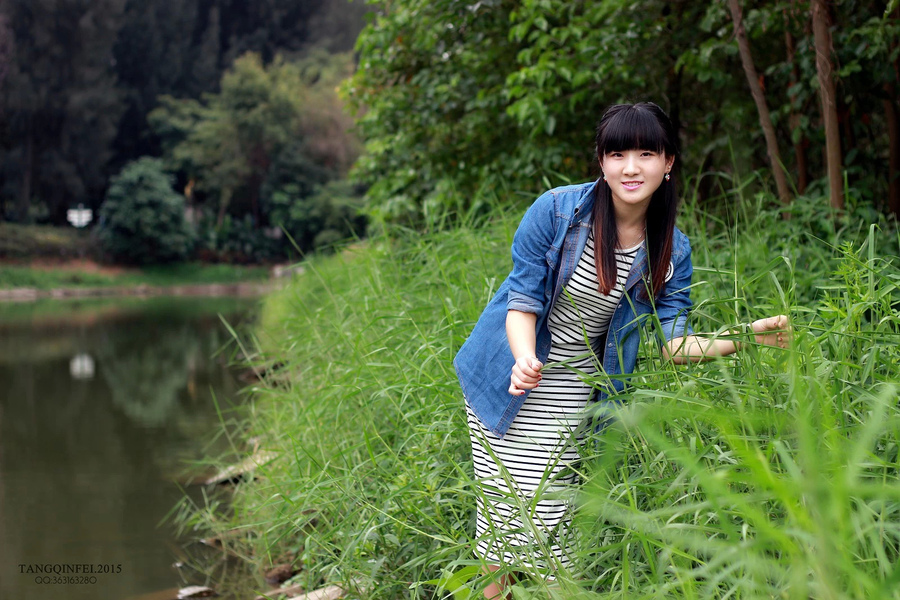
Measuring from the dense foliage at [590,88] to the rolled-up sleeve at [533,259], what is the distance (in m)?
1.66

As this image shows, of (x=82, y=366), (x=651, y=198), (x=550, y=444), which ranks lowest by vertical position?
(x=82, y=366)

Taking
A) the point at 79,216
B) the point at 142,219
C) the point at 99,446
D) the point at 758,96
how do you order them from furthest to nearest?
the point at 79,216 < the point at 142,219 < the point at 99,446 < the point at 758,96

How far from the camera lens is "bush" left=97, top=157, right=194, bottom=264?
24359 mm

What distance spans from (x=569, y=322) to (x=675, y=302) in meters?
0.24

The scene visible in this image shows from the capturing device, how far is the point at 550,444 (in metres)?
1.71

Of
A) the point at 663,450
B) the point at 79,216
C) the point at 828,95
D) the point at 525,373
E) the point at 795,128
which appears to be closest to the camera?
the point at 663,450

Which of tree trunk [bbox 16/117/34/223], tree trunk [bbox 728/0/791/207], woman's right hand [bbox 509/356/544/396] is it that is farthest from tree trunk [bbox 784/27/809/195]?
tree trunk [bbox 16/117/34/223]

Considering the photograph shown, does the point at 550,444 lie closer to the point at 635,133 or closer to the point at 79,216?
the point at 635,133

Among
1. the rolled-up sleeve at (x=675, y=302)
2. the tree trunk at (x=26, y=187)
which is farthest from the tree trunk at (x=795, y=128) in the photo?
the tree trunk at (x=26, y=187)

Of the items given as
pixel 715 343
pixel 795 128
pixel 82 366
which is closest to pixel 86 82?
pixel 82 366

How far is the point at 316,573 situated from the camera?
252 cm

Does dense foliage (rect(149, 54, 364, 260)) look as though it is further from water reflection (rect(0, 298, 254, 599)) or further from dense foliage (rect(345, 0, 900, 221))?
dense foliage (rect(345, 0, 900, 221))

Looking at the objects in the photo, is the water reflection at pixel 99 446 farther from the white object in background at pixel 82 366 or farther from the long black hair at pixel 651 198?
the long black hair at pixel 651 198

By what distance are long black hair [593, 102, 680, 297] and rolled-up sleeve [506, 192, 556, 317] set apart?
101 mm
